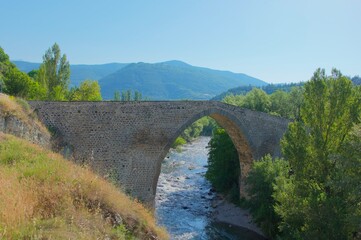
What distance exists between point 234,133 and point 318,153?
9.94m

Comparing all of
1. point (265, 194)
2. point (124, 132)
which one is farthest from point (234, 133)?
point (124, 132)

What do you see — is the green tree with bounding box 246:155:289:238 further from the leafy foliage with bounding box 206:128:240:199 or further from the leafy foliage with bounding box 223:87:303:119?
the leafy foliage with bounding box 223:87:303:119

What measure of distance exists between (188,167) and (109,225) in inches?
1246

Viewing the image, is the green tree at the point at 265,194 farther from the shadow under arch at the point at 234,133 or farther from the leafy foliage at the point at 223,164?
the leafy foliage at the point at 223,164

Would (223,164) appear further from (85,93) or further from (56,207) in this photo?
(56,207)

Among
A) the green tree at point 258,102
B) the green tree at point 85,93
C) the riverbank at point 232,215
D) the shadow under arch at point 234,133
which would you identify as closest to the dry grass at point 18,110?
the shadow under arch at point 234,133

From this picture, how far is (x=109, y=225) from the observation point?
5.58 metres

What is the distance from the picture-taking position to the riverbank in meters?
21.4

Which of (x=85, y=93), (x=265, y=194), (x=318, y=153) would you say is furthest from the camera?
(x=85, y=93)

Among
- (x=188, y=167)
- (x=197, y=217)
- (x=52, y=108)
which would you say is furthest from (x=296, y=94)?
(x=52, y=108)

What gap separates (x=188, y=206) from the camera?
24141 millimetres

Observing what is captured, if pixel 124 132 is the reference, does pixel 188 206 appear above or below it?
below

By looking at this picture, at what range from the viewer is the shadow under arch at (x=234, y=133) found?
17.8 metres

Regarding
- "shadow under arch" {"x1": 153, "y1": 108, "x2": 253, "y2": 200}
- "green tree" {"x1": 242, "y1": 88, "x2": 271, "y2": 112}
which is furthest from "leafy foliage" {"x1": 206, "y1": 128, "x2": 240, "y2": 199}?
"green tree" {"x1": 242, "y1": 88, "x2": 271, "y2": 112}
